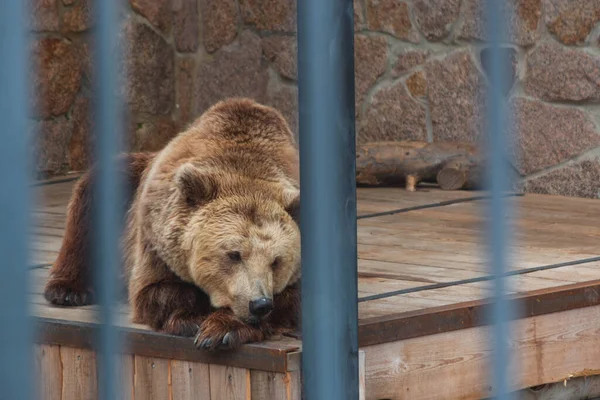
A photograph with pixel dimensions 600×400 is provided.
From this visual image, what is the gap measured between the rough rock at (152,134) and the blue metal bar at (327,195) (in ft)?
16.1

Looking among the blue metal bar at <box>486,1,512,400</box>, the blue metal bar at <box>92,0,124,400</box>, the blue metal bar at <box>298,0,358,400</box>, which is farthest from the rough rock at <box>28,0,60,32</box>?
the blue metal bar at <box>486,1,512,400</box>

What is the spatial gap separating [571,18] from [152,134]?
239 cm

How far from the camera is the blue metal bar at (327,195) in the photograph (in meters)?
1.63

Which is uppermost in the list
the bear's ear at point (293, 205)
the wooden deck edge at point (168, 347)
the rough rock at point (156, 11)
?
the rough rock at point (156, 11)

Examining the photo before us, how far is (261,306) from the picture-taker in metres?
3.08

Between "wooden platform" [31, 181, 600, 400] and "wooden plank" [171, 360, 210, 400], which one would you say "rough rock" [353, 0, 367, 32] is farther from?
"wooden plank" [171, 360, 210, 400]

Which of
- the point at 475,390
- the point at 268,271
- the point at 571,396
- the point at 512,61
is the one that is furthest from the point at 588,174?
the point at 268,271

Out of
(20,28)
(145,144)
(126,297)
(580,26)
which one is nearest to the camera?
(20,28)

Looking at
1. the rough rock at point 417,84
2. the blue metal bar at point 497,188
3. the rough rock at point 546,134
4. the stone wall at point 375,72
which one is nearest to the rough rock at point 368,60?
the stone wall at point 375,72

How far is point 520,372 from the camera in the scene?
142 inches

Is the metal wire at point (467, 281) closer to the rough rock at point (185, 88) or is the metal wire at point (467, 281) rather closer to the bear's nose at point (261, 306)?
the bear's nose at point (261, 306)

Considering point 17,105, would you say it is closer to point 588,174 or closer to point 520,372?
point 520,372

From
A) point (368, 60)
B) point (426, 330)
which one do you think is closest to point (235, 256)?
point (426, 330)

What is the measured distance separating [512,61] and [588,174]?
2.08 feet
